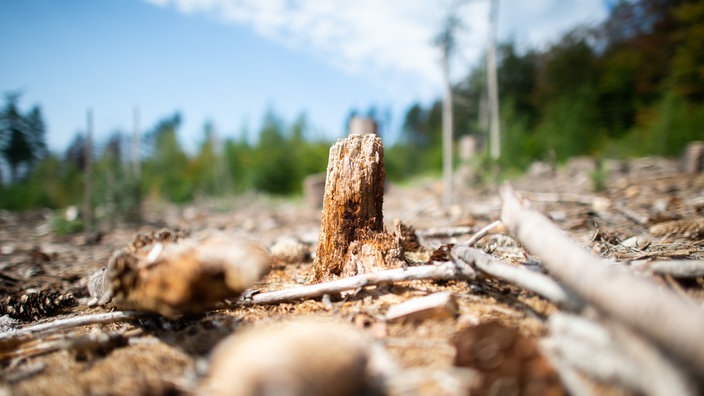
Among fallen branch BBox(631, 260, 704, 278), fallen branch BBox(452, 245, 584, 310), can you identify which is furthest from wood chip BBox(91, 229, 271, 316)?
fallen branch BBox(631, 260, 704, 278)

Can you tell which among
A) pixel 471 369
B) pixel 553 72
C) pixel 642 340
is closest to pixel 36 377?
pixel 471 369

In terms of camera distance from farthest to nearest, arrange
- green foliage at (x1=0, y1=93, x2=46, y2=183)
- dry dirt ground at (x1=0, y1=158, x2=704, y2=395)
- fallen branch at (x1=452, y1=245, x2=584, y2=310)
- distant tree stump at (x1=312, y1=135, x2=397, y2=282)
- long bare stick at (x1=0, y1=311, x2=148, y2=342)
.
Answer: green foliage at (x1=0, y1=93, x2=46, y2=183) < distant tree stump at (x1=312, y1=135, x2=397, y2=282) < long bare stick at (x1=0, y1=311, x2=148, y2=342) < fallen branch at (x1=452, y1=245, x2=584, y2=310) < dry dirt ground at (x1=0, y1=158, x2=704, y2=395)

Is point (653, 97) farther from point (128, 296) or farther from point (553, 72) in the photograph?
point (128, 296)

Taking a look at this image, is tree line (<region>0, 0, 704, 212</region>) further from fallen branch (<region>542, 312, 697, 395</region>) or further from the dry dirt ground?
fallen branch (<region>542, 312, 697, 395</region>)

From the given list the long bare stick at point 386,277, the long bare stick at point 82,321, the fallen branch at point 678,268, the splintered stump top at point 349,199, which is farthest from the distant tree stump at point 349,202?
the fallen branch at point 678,268

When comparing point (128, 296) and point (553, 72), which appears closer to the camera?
point (128, 296)

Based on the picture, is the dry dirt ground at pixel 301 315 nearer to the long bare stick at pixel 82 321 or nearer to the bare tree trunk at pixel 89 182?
the long bare stick at pixel 82 321

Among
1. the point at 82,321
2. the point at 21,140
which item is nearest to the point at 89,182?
the point at 82,321

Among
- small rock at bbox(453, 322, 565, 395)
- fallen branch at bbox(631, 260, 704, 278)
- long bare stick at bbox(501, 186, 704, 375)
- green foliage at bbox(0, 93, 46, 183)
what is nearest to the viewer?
long bare stick at bbox(501, 186, 704, 375)
